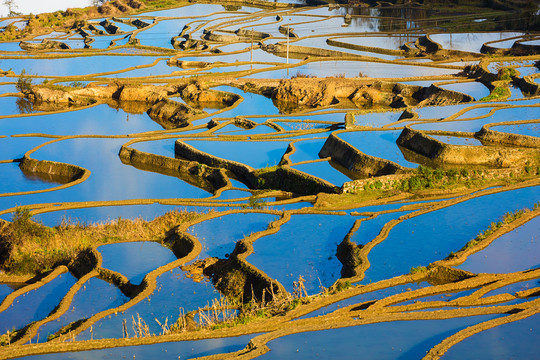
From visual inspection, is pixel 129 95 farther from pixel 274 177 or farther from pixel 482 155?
pixel 482 155

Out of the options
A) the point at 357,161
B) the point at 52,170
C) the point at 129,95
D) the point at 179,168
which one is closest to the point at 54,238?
the point at 179,168

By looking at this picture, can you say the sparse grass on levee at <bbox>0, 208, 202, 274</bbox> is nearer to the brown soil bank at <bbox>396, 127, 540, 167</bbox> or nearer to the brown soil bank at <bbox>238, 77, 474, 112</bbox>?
the brown soil bank at <bbox>396, 127, 540, 167</bbox>

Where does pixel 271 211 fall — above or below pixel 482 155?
below

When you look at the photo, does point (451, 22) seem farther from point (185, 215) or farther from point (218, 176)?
point (185, 215)

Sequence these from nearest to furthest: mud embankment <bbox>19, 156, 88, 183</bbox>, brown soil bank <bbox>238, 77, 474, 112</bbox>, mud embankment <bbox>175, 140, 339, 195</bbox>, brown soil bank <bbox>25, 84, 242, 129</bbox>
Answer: mud embankment <bbox>175, 140, 339, 195</bbox> → mud embankment <bbox>19, 156, 88, 183</bbox> → brown soil bank <bbox>238, 77, 474, 112</bbox> → brown soil bank <bbox>25, 84, 242, 129</bbox>

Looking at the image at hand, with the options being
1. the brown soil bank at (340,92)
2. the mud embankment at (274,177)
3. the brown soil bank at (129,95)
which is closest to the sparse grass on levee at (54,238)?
the mud embankment at (274,177)

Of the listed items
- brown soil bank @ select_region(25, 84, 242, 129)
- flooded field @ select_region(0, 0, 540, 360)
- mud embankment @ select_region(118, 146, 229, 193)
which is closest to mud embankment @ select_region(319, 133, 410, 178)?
flooded field @ select_region(0, 0, 540, 360)
